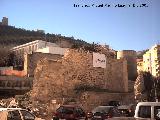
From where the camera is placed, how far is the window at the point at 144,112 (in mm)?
11625

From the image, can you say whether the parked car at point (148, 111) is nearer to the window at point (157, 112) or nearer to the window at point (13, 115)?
the window at point (157, 112)

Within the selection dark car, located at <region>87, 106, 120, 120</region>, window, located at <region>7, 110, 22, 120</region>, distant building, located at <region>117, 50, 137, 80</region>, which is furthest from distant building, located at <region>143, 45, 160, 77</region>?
window, located at <region>7, 110, 22, 120</region>

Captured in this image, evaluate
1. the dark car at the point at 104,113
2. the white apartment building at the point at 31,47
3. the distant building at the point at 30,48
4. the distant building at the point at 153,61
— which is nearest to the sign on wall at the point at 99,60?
the dark car at the point at 104,113

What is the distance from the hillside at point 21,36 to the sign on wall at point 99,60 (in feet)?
193

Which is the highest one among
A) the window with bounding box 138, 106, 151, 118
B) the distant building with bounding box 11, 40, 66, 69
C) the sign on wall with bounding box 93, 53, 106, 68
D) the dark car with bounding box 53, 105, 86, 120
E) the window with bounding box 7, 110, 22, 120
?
the distant building with bounding box 11, 40, 66, 69

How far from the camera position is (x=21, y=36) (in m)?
103

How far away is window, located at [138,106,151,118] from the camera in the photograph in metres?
11.6

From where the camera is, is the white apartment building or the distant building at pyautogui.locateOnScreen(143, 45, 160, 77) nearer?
the distant building at pyautogui.locateOnScreen(143, 45, 160, 77)

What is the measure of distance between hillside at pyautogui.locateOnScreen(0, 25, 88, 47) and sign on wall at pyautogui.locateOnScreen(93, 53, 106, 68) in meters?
58.8

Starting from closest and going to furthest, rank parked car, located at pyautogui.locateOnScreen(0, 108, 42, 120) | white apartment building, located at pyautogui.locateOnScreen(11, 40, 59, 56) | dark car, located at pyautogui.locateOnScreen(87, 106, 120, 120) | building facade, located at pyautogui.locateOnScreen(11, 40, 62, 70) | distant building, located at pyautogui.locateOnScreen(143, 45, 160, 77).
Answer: parked car, located at pyautogui.locateOnScreen(0, 108, 42, 120) → dark car, located at pyautogui.locateOnScreen(87, 106, 120, 120) → distant building, located at pyautogui.locateOnScreen(143, 45, 160, 77) → building facade, located at pyautogui.locateOnScreen(11, 40, 62, 70) → white apartment building, located at pyautogui.locateOnScreen(11, 40, 59, 56)

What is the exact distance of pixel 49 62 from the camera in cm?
3219

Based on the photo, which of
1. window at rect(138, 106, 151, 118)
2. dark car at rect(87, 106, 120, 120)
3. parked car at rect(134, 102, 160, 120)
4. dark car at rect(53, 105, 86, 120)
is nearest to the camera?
parked car at rect(134, 102, 160, 120)

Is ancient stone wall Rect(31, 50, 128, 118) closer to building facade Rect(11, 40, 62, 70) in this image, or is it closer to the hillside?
building facade Rect(11, 40, 62, 70)

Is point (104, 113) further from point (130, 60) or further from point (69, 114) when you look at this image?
point (130, 60)
